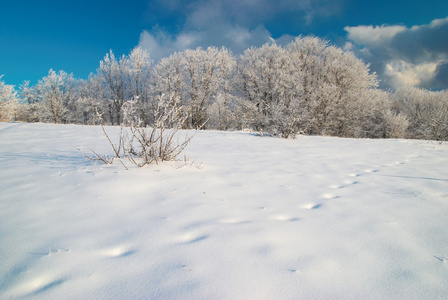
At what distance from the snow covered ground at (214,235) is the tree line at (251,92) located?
40.3 ft

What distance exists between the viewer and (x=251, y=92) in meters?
20.8

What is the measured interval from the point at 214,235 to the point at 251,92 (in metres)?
20.3

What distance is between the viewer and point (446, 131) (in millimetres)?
15219

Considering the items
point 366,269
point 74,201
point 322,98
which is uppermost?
point 322,98

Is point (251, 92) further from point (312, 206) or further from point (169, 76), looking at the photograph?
point (312, 206)

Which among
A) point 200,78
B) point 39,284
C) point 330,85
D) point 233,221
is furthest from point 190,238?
point 200,78

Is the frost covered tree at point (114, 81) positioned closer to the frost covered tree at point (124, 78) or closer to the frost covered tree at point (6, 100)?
the frost covered tree at point (124, 78)

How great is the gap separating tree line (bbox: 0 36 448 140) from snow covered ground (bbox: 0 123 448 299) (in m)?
12.3

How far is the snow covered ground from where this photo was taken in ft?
3.66

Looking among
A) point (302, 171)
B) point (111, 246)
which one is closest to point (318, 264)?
point (111, 246)

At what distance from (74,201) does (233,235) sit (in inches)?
59.7

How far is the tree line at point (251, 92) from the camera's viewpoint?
18.3 metres

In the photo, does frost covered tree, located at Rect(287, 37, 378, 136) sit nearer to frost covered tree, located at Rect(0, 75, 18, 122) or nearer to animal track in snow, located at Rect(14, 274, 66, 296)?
animal track in snow, located at Rect(14, 274, 66, 296)

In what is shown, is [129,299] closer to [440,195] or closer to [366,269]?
[366,269]
